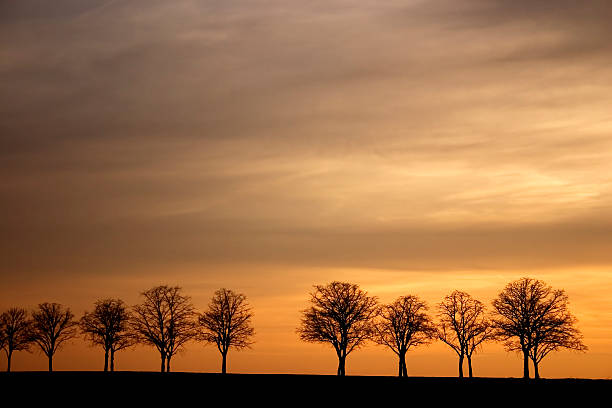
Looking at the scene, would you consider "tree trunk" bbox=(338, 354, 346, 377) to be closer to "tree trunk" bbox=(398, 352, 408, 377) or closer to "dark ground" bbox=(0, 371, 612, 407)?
"tree trunk" bbox=(398, 352, 408, 377)

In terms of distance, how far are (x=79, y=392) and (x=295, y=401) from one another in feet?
67.2

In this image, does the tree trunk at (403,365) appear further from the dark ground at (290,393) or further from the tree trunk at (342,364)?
the dark ground at (290,393)

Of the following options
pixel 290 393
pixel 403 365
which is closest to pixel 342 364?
pixel 403 365

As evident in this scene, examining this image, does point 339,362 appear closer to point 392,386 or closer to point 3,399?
point 392,386

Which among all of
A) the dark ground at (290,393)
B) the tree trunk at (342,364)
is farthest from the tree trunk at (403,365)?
the dark ground at (290,393)

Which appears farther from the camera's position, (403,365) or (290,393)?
(403,365)

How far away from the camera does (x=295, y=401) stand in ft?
218

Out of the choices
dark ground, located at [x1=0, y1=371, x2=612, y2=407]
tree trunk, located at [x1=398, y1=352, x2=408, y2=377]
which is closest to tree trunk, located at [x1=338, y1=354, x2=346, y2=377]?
tree trunk, located at [x1=398, y1=352, x2=408, y2=377]

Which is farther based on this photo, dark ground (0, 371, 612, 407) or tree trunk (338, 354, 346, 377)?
tree trunk (338, 354, 346, 377)

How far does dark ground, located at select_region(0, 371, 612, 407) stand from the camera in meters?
66.2

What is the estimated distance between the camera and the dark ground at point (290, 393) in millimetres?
66188

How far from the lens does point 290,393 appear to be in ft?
243

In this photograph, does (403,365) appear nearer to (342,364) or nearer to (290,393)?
(342,364)

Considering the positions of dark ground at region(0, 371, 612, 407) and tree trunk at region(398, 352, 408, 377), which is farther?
tree trunk at region(398, 352, 408, 377)
